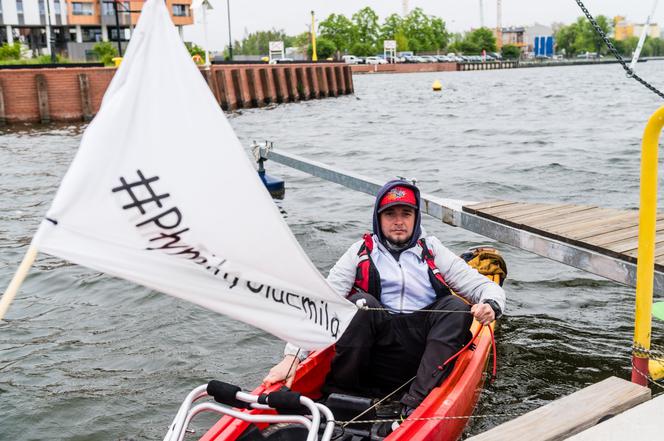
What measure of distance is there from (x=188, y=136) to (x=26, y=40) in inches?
3142

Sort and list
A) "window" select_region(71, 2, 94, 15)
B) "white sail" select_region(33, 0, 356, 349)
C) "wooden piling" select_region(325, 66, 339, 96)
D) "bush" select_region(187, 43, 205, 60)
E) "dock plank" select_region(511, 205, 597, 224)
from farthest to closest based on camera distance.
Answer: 1. "window" select_region(71, 2, 94, 15)
2. "bush" select_region(187, 43, 205, 60)
3. "wooden piling" select_region(325, 66, 339, 96)
4. "dock plank" select_region(511, 205, 597, 224)
5. "white sail" select_region(33, 0, 356, 349)

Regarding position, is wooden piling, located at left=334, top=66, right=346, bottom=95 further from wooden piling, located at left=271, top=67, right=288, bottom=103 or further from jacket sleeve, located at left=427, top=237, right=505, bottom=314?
jacket sleeve, located at left=427, top=237, right=505, bottom=314

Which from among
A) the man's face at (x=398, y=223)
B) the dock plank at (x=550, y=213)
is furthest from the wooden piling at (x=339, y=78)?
the man's face at (x=398, y=223)

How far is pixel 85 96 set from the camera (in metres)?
Result: 29.0

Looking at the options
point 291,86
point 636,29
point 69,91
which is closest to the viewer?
point 636,29

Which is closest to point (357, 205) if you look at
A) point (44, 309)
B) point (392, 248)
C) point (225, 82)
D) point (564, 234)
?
point (44, 309)

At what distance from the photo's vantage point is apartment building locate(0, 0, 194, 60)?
70.1 metres

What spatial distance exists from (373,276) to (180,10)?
79.8 m

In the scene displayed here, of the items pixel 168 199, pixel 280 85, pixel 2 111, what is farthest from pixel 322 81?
pixel 168 199

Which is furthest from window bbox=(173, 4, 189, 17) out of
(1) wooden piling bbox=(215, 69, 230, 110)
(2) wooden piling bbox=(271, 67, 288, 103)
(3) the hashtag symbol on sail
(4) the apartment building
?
(3) the hashtag symbol on sail

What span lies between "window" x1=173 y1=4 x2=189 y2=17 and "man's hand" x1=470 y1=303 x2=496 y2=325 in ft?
256

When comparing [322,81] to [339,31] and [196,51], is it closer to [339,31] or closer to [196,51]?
[196,51]

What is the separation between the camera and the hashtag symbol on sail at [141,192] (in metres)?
3.15

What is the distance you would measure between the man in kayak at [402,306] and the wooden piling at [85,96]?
86.3 ft
